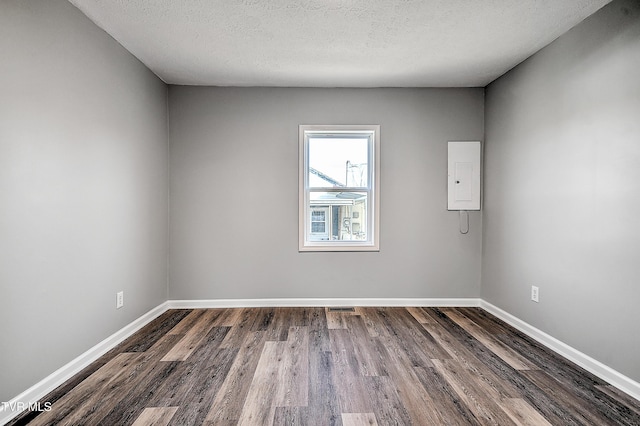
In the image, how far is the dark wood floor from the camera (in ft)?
6.44

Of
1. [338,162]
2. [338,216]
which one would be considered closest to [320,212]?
[338,216]

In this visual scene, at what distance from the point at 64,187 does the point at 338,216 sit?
2.68m

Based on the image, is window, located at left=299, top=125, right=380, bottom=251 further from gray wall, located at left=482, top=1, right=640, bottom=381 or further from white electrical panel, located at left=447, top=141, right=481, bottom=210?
gray wall, located at left=482, top=1, right=640, bottom=381

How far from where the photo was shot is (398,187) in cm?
417

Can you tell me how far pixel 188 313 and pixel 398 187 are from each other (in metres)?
2.71

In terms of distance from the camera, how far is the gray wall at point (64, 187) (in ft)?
6.43

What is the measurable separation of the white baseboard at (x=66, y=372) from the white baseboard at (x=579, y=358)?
11.5 feet

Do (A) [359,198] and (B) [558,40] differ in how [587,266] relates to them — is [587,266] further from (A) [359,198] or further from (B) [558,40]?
(A) [359,198]

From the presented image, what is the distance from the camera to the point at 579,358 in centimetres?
263

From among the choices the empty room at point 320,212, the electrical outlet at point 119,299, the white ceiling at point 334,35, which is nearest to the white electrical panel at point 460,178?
the empty room at point 320,212

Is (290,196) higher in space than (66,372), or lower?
higher

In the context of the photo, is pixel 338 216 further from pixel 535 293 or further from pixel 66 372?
pixel 66 372

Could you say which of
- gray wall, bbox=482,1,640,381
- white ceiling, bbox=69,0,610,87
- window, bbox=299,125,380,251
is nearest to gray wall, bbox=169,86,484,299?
window, bbox=299,125,380,251

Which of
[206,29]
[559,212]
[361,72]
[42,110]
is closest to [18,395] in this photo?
[42,110]
